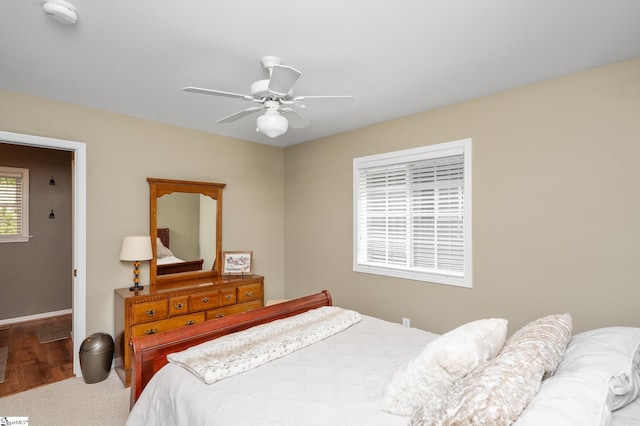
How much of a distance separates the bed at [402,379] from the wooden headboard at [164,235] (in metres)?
1.83

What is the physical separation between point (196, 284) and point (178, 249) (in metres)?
0.51

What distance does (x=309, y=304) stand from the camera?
2.83m

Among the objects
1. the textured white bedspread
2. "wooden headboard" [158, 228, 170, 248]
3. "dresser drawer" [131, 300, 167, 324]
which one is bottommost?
"dresser drawer" [131, 300, 167, 324]

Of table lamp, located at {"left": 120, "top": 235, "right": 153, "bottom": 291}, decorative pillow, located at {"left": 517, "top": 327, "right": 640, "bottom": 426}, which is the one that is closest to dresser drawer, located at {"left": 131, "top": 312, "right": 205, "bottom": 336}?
table lamp, located at {"left": 120, "top": 235, "right": 153, "bottom": 291}

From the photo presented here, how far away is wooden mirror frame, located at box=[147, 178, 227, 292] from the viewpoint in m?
3.55

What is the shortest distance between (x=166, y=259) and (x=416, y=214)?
9.21 feet

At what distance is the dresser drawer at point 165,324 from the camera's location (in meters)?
2.97

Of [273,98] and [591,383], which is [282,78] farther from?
[591,383]

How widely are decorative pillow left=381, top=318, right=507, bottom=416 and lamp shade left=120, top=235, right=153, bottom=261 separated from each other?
9.13ft

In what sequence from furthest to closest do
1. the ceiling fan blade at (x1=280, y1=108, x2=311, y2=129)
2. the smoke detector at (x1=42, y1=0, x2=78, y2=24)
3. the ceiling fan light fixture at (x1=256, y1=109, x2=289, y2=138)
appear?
the ceiling fan blade at (x1=280, y1=108, x2=311, y2=129) < the ceiling fan light fixture at (x1=256, y1=109, x2=289, y2=138) < the smoke detector at (x1=42, y1=0, x2=78, y2=24)

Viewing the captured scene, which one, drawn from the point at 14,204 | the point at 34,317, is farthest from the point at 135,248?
the point at 34,317

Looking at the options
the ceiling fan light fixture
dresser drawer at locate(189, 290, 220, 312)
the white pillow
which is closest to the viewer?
the white pillow

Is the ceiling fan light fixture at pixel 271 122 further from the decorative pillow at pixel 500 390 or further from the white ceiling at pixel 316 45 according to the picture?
the decorative pillow at pixel 500 390

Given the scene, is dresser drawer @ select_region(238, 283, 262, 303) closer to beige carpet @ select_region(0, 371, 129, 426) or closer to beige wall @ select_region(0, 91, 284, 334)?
beige wall @ select_region(0, 91, 284, 334)
